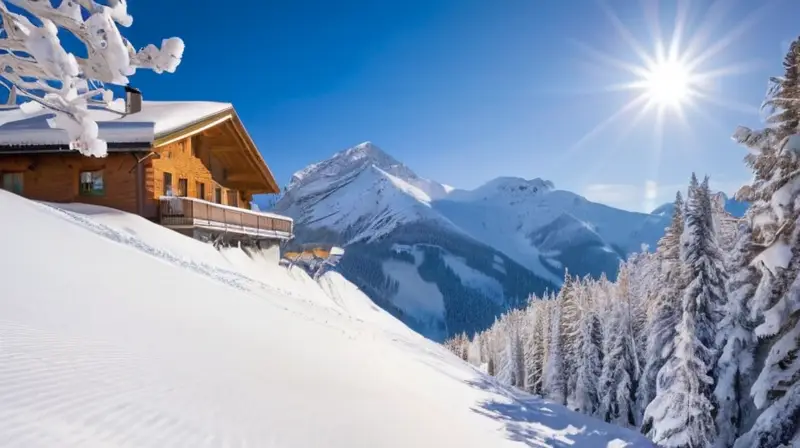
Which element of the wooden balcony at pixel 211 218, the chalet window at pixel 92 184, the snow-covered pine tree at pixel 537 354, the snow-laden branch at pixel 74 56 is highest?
the chalet window at pixel 92 184

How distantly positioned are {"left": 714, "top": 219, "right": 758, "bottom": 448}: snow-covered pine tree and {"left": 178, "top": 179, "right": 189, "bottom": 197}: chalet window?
24.5m

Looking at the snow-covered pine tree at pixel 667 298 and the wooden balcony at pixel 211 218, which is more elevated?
the wooden balcony at pixel 211 218

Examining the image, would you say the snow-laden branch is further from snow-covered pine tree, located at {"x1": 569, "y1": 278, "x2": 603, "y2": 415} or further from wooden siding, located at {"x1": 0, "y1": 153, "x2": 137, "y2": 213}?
snow-covered pine tree, located at {"x1": 569, "y1": 278, "x2": 603, "y2": 415}

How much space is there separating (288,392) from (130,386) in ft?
6.84

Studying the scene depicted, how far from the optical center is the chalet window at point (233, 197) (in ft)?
107

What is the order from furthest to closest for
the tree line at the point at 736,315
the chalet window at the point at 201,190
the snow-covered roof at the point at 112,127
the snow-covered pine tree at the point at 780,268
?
1. the chalet window at the point at 201,190
2. the snow-covered roof at the point at 112,127
3. the tree line at the point at 736,315
4. the snow-covered pine tree at the point at 780,268

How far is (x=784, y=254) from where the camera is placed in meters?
11.3

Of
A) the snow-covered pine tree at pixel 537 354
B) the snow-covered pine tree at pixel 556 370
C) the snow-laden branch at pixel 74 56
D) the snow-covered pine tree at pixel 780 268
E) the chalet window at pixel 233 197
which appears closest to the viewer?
the snow-laden branch at pixel 74 56

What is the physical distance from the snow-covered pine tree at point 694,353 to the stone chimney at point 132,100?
26.9 metres

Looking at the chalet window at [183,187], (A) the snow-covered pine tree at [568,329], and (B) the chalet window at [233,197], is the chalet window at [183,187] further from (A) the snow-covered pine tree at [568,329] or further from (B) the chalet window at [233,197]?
(A) the snow-covered pine tree at [568,329]

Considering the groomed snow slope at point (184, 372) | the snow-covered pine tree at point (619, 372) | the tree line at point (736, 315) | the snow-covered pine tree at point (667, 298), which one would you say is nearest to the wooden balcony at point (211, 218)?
the groomed snow slope at point (184, 372)

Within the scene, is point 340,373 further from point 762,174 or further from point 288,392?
point 762,174

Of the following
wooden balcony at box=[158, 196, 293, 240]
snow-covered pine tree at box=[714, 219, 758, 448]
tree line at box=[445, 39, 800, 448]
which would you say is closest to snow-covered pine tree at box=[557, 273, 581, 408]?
tree line at box=[445, 39, 800, 448]

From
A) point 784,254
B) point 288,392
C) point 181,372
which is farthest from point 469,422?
point 784,254
